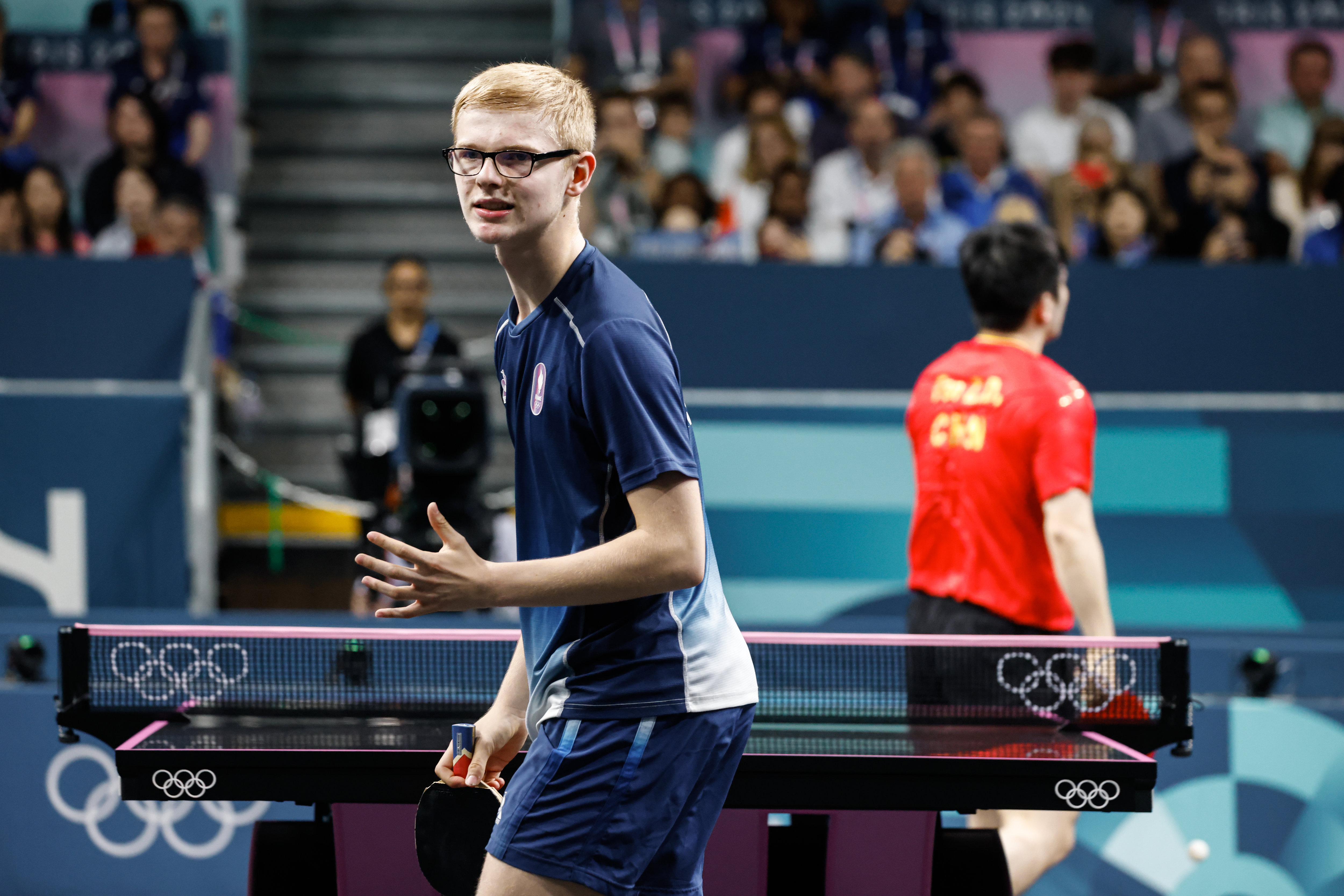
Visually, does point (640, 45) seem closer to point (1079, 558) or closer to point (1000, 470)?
point (1000, 470)

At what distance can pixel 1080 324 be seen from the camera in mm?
6176

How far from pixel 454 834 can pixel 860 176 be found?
232 inches

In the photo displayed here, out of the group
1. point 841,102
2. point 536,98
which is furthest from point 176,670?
point 841,102

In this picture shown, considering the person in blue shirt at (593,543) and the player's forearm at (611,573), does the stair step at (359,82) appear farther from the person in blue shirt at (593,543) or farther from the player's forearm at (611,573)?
the player's forearm at (611,573)

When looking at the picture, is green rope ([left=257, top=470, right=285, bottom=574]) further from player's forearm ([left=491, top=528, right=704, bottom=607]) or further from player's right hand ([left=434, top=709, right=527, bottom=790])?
player's forearm ([left=491, top=528, right=704, bottom=607])

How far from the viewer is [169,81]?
853cm

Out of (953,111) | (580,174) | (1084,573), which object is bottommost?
(1084,573)

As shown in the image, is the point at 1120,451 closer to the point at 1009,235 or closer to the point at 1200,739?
the point at 1200,739

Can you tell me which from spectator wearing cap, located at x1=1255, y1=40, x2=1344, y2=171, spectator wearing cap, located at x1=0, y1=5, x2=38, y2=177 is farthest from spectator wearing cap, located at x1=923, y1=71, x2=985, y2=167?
spectator wearing cap, located at x1=0, y1=5, x2=38, y2=177

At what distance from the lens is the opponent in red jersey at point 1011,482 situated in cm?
356

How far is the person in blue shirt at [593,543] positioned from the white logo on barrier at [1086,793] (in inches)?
36.2

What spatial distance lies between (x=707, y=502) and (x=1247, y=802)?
7.37ft

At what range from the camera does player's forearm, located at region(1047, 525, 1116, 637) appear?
3.51m

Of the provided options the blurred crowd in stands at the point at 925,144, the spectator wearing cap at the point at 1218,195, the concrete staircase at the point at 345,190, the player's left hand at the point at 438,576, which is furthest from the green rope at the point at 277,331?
the player's left hand at the point at 438,576
